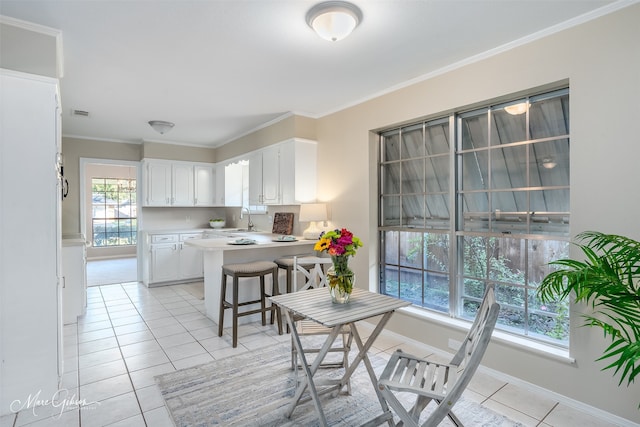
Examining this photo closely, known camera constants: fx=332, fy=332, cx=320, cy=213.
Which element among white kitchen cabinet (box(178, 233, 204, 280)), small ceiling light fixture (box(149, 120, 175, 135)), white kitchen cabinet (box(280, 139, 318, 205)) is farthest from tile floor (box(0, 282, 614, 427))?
small ceiling light fixture (box(149, 120, 175, 135))

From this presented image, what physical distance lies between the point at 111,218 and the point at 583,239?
10.4m

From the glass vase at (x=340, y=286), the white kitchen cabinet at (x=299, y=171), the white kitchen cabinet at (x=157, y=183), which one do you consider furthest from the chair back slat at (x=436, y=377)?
the white kitchen cabinet at (x=157, y=183)

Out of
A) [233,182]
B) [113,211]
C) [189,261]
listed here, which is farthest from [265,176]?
[113,211]

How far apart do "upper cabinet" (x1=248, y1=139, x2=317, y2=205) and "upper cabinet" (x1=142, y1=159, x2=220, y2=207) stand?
211 cm

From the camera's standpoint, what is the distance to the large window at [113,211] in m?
9.16

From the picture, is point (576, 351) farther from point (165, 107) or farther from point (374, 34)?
point (165, 107)

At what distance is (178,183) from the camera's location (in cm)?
644

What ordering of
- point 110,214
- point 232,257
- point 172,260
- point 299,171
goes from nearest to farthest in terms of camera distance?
point 232,257
point 299,171
point 172,260
point 110,214

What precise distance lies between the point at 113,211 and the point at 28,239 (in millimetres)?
8074

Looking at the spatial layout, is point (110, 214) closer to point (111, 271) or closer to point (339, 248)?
point (111, 271)

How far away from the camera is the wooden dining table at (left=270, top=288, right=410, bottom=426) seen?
1.98 meters

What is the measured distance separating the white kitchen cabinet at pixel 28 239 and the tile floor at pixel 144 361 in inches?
10.7

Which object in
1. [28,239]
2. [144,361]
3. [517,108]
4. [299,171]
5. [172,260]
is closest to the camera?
[28,239]

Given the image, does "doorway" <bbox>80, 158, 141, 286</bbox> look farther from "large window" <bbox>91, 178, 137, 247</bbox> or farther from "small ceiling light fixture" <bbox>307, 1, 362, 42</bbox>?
"small ceiling light fixture" <bbox>307, 1, 362, 42</bbox>
